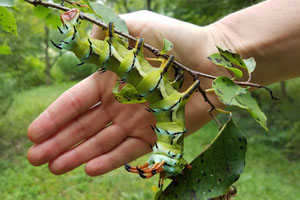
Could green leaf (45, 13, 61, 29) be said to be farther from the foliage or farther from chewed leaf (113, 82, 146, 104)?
the foliage

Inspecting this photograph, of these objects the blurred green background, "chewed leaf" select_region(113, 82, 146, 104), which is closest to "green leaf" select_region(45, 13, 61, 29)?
"chewed leaf" select_region(113, 82, 146, 104)

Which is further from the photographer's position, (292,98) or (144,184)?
(292,98)

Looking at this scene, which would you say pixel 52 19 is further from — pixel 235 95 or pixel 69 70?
pixel 69 70

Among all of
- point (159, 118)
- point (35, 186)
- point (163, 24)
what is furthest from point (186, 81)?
point (35, 186)

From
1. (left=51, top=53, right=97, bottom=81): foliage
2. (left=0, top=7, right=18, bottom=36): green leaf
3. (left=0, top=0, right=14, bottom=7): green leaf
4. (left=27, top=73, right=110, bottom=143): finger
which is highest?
(left=0, top=0, right=14, bottom=7): green leaf

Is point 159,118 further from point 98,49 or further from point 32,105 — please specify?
point 32,105

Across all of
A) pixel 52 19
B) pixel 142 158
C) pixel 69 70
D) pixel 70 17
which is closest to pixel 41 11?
pixel 52 19
